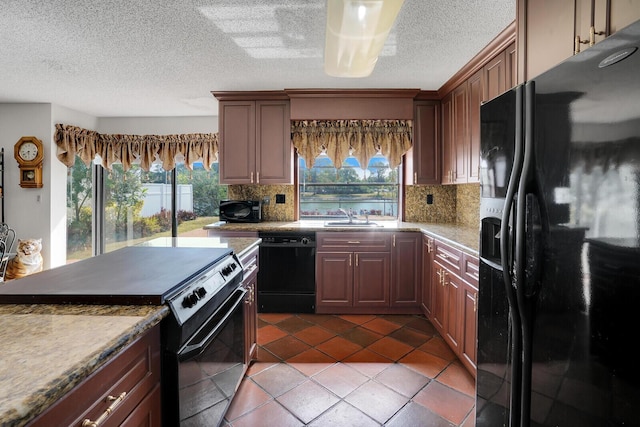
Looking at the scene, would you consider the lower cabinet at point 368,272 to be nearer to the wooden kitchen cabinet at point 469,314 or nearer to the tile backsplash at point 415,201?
the tile backsplash at point 415,201

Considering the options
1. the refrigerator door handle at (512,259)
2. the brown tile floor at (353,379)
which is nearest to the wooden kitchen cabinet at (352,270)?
the brown tile floor at (353,379)

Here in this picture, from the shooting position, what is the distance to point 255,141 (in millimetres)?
3678

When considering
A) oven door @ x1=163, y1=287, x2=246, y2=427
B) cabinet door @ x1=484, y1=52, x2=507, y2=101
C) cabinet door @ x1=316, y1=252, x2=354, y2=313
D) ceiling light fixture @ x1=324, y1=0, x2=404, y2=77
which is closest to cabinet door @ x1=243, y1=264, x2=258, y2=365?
oven door @ x1=163, y1=287, x2=246, y2=427

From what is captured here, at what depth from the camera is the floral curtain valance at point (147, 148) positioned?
4539 millimetres

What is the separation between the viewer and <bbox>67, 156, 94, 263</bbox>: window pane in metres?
4.68

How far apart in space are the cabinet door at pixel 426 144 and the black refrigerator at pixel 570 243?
2.34 m

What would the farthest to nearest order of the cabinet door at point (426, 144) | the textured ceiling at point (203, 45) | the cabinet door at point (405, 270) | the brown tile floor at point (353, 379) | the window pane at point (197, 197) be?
1. the window pane at point (197, 197)
2. the cabinet door at point (426, 144)
3. the cabinet door at point (405, 270)
4. the textured ceiling at point (203, 45)
5. the brown tile floor at point (353, 379)

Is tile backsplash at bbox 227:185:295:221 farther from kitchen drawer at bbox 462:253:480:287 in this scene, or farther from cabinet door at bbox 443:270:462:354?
kitchen drawer at bbox 462:253:480:287

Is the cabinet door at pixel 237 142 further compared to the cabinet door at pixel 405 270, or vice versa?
the cabinet door at pixel 237 142

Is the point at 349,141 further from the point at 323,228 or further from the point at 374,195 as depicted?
the point at 323,228

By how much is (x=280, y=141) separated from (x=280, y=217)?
0.94 metres

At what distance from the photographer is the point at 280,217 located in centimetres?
405

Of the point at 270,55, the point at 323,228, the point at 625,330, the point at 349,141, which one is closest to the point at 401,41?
the point at 270,55

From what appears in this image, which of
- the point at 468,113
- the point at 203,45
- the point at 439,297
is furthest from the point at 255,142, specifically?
the point at 439,297
